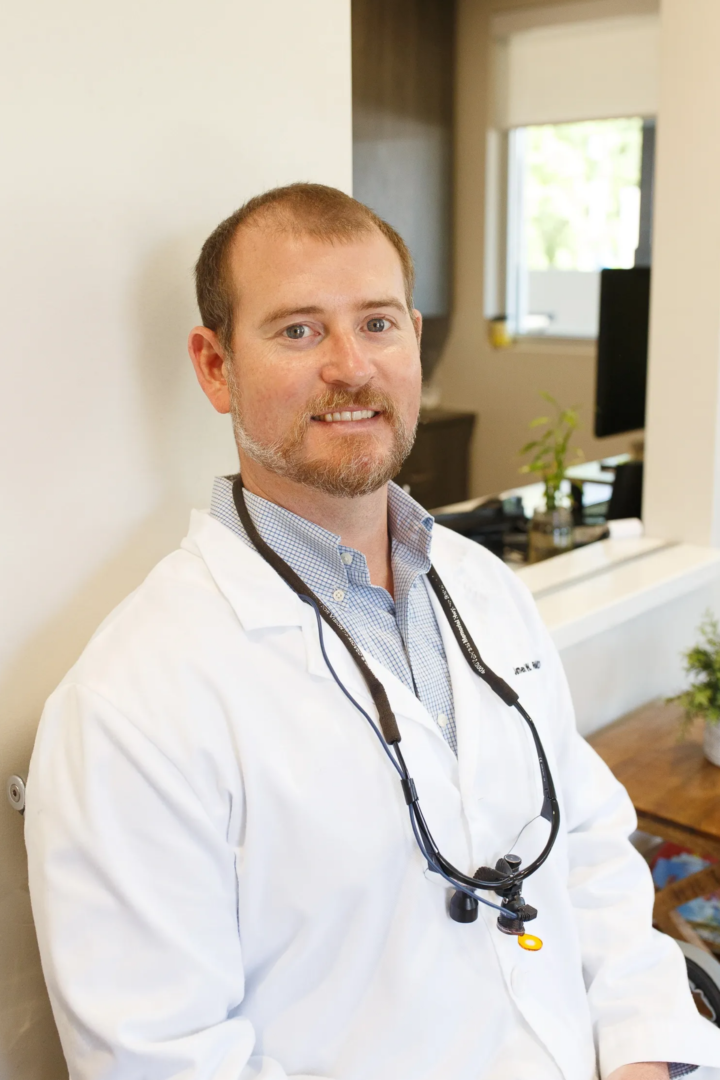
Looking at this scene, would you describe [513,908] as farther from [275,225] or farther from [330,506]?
[275,225]

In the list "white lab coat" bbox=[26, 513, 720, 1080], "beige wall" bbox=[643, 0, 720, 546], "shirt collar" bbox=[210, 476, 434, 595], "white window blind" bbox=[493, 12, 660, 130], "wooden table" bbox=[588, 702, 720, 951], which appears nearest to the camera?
"white lab coat" bbox=[26, 513, 720, 1080]

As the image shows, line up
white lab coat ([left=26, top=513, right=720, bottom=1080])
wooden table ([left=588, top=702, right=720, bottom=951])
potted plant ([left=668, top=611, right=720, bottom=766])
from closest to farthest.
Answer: white lab coat ([left=26, top=513, right=720, bottom=1080]), wooden table ([left=588, top=702, right=720, bottom=951]), potted plant ([left=668, top=611, right=720, bottom=766])

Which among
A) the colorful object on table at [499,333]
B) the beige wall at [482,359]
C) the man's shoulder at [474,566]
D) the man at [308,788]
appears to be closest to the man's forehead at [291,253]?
the man at [308,788]

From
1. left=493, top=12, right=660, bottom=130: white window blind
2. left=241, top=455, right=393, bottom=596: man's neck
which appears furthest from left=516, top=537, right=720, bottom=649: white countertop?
left=493, top=12, right=660, bottom=130: white window blind

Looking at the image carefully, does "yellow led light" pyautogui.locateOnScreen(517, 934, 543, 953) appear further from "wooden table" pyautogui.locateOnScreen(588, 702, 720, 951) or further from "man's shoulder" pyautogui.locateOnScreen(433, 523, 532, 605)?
"wooden table" pyautogui.locateOnScreen(588, 702, 720, 951)

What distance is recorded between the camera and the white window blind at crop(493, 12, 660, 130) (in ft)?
13.5

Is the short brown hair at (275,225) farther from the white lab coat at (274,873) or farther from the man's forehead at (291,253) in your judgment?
the white lab coat at (274,873)

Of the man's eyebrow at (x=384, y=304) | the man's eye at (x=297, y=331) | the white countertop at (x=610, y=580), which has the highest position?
the man's eyebrow at (x=384, y=304)

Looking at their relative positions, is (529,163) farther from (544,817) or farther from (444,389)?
(544,817)

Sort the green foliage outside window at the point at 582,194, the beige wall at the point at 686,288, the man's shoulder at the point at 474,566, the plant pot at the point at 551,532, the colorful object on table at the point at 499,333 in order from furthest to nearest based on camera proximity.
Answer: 1. the colorful object on table at the point at 499,333
2. the green foliage outside window at the point at 582,194
3. the plant pot at the point at 551,532
4. the beige wall at the point at 686,288
5. the man's shoulder at the point at 474,566

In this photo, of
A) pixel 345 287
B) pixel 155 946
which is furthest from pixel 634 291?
pixel 155 946

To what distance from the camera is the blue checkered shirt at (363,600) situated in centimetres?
116

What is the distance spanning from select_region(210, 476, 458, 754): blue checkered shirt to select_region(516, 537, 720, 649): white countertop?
615mm

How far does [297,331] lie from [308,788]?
490 millimetres
